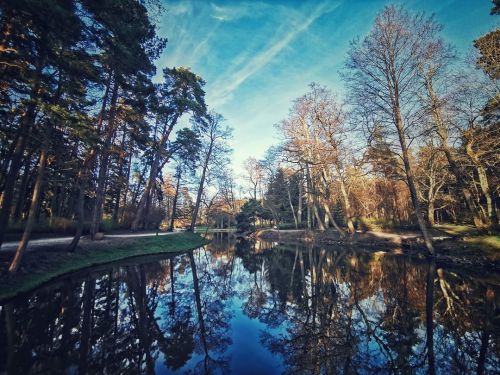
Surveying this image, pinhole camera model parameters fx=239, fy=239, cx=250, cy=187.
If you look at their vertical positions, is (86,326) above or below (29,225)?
below

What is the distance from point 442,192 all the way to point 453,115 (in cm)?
1750

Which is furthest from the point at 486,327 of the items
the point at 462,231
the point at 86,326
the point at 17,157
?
the point at 462,231

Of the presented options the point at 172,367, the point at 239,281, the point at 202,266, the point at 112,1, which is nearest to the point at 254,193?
the point at 202,266

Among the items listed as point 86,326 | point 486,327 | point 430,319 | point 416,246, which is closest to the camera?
point 486,327

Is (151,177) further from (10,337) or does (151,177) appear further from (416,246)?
(416,246)

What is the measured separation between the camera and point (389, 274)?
33.6ft

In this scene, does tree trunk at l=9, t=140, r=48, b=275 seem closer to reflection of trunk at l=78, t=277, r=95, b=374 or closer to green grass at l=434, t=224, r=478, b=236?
reflection of trunk at l=78, t=277, r=95, b=374

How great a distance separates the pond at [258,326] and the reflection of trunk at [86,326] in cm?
3

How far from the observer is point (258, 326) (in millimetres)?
6012

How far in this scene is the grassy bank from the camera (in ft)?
25.9

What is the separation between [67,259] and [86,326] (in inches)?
294

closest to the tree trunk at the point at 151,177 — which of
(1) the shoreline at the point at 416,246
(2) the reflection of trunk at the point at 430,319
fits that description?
(1) the shoreline at the point at 416,246

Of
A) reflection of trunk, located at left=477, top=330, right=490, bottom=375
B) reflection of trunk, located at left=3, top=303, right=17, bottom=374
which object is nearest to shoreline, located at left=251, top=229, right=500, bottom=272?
reflection of trunk, located at left=477, top=330, right=490, bottom=375

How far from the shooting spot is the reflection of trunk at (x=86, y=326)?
4.13 meters
